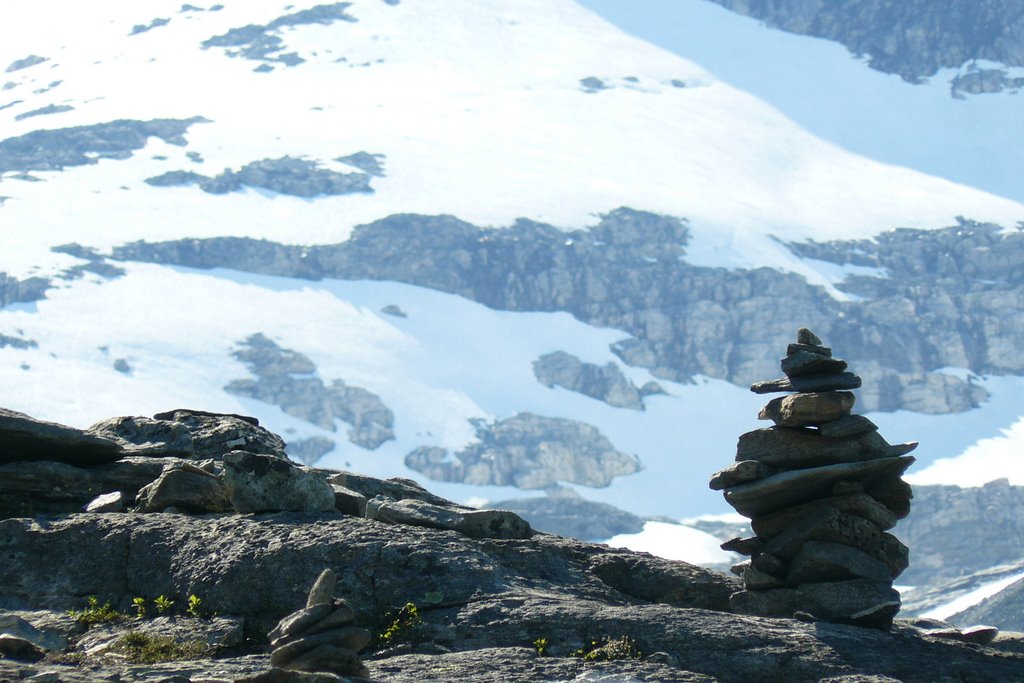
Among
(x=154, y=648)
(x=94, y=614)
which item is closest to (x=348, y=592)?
(x=154, y=648)

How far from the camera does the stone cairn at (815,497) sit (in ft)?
64.2

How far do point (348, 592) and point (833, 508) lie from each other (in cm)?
674

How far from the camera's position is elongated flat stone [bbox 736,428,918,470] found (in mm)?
20516

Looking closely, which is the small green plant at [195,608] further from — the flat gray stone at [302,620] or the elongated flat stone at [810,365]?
the elongated flat stone at [810,365]

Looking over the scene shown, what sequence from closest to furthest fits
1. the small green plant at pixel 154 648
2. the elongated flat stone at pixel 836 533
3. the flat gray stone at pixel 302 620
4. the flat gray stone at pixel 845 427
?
the flat gray stone at pixel 302 620
the small green plant at pixel 154 648
the elongated flat stone at pixel 836 533
the flat gray stone at pixel 845 427

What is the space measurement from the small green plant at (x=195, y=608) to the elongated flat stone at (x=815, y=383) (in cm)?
798

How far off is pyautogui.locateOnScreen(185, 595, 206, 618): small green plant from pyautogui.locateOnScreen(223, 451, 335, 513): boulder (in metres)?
2.12

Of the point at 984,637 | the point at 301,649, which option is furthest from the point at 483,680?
the point at 984,637

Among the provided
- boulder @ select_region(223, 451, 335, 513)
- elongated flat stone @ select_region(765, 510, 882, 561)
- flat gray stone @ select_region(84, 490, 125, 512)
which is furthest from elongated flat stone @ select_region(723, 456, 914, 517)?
flat gray stone @ select_region(84, 490, 125, 512)

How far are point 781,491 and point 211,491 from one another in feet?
24.2

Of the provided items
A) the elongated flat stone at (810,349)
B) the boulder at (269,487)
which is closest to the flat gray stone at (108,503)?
the boulder at (269,487)

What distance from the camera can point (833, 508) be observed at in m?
20.1

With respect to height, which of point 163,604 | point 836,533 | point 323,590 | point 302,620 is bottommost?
point 836,533

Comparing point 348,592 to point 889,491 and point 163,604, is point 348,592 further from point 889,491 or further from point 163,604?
point 889,491
